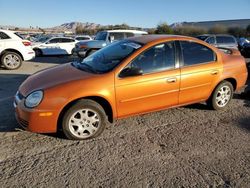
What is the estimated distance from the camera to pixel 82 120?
391 cm

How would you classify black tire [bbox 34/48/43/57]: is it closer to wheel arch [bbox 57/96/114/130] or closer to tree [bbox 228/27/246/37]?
wheel arch [bbox 57/96/114/130]

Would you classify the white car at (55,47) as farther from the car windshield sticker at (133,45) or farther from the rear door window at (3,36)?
the car windshield sticker at (133,45)

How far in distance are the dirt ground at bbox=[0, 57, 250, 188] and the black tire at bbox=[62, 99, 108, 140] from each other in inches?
4.7

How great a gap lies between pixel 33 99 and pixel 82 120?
76cm

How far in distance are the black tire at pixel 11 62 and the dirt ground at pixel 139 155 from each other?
5.69m

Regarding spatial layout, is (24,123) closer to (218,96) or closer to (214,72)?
(214,72)

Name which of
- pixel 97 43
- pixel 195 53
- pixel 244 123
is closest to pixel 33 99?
pixel 195 53

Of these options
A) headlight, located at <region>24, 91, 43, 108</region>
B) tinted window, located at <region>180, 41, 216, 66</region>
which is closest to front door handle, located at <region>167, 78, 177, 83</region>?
tinted window, located at <region>180, 41, 216, 66</region>

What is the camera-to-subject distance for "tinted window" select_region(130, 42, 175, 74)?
4.25m

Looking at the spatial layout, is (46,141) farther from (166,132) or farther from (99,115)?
(166,132)

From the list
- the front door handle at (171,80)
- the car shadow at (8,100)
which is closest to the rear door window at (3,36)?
the car shadow at (8,100)

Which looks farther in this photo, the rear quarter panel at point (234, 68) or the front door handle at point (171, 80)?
the rear quarter panel at point (234, 68)

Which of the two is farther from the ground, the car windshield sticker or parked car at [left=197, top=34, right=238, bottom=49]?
the car windshield sticker

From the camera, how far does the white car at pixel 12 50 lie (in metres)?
9.84
